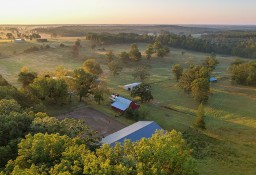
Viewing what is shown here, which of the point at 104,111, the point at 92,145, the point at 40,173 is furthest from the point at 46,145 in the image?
the point at 104,111

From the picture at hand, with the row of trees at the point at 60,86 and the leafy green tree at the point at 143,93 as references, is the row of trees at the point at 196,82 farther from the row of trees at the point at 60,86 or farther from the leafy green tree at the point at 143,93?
the row of trees at the point at 60,86

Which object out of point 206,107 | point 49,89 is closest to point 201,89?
point 206,107

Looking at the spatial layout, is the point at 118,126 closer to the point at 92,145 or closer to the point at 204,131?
the point at 204,131

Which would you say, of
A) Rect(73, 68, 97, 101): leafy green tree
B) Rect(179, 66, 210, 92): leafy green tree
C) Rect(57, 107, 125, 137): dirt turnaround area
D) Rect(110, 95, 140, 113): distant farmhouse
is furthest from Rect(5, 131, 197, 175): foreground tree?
Rect(179, 66, 210, 92): leafy green tree

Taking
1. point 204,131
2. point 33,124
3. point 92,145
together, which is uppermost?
point 33,124

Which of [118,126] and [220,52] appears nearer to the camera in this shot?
[118,126]

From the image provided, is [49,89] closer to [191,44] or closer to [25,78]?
[25,78]

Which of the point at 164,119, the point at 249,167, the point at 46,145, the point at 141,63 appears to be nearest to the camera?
the point at 46,145
